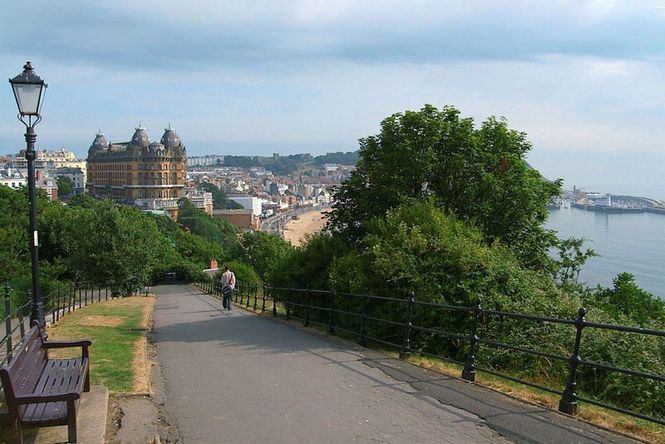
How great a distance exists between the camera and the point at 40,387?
5.71m

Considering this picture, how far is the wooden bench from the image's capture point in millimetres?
4879

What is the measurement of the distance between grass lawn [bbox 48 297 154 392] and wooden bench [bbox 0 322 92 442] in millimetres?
1205

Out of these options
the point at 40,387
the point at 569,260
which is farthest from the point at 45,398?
the point at 569,260

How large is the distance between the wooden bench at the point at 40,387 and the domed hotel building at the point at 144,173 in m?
159

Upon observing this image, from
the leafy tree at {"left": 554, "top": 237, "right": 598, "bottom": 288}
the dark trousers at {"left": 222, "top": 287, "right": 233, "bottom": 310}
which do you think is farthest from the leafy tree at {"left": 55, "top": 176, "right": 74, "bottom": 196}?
the leafy tree at {"left": 554, "top": 237, "right": 598, "bottom": 288}

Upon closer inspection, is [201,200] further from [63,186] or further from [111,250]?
[111,250]

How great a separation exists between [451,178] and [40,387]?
46.8 feet

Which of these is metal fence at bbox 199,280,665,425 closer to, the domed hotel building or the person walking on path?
the person walking on path

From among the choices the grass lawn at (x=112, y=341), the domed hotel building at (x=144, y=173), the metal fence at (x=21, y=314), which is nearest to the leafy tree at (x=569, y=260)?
the grass lawn at (x=112, y=341)

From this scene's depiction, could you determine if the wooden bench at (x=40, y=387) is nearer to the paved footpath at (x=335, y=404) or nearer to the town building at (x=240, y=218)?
the paved footpath at (x=335, y=404)

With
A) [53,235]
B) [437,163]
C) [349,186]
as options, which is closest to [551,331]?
[437,163]

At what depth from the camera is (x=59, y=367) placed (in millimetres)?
6551

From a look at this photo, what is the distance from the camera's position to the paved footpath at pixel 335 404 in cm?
617

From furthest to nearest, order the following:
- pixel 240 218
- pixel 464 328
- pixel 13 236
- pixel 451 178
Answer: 1. pixel 240 218
2. pixel 13 236
3. pixel 451 178
4. pixel 464 328
